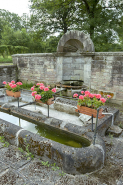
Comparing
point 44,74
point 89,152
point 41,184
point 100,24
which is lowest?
point 41,184

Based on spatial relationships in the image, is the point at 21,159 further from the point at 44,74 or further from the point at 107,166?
the point at 44,74

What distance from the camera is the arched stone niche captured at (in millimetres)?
6410

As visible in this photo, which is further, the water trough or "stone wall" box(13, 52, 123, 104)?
"stone wall" box(13, 52, 123, 104)

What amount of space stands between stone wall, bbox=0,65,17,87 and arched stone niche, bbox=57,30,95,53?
3.18 meters

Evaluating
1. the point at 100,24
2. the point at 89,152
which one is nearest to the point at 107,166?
the point at 89,152

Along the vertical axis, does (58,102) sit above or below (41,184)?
above

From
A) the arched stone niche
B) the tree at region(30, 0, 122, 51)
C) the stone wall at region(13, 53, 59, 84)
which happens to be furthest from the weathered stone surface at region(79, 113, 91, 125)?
the tree at region(30, 0, 122, 51)

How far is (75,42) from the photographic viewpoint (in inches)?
278

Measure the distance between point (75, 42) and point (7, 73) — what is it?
13.5 feet

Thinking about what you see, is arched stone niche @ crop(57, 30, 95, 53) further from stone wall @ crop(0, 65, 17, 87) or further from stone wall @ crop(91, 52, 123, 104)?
stone wall @ crop(0, 65, 17, 87)

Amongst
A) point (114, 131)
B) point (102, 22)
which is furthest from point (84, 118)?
point (102, 22)

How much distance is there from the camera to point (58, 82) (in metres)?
7.46

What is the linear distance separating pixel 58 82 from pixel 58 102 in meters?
3.31

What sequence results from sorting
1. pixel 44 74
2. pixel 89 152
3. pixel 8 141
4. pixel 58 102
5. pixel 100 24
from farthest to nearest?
pixel 100 24
pixel 44 74
pixel 58 102
pixel 8 141
pixel 89 152
